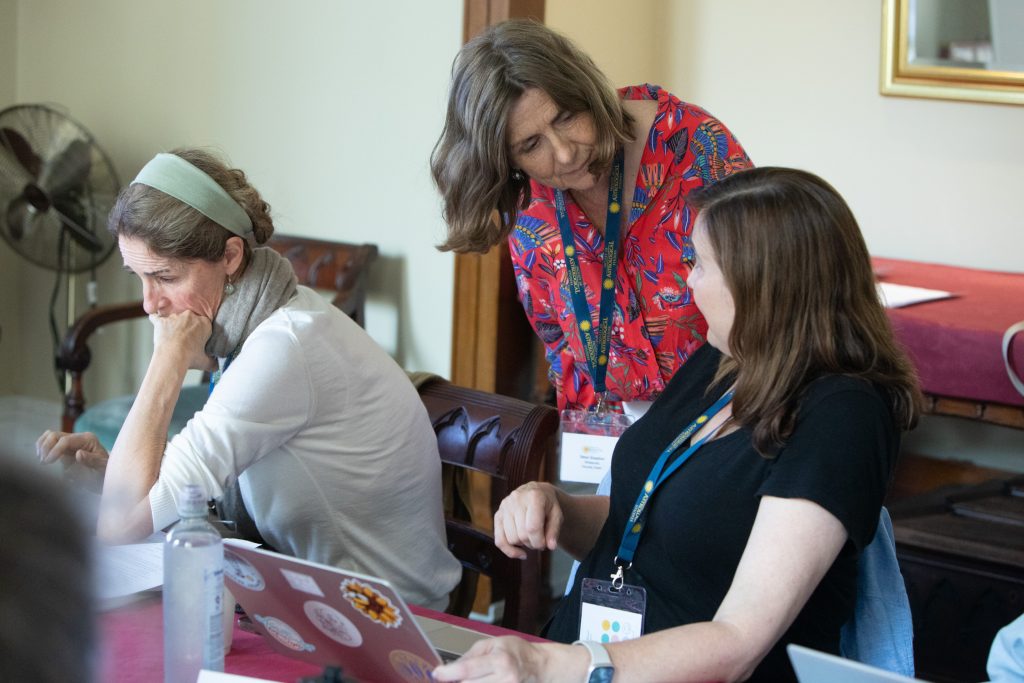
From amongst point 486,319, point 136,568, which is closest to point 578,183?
point 136,568

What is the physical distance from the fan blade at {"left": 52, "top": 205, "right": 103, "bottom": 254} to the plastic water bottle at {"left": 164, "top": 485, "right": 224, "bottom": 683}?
10.7 ft

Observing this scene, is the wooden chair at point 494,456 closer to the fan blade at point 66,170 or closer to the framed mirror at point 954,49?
the framed mirror at point 954,49

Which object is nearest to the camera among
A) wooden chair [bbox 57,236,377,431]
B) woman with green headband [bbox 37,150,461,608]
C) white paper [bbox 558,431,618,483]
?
woman with green headband [bbox 37,150,461,608]

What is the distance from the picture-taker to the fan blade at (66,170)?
4.22 metres

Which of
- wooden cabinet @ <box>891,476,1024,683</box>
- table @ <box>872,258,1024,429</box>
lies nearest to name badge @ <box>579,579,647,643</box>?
table @ <box>872,258,1024,429</box>

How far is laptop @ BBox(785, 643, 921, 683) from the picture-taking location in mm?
1062

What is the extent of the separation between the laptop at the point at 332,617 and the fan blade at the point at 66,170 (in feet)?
10.6

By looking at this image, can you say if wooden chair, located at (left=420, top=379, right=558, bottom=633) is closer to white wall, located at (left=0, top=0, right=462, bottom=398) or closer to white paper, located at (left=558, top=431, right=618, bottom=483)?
white paper, located at (left=558, top=431, right=618, bottom=483)

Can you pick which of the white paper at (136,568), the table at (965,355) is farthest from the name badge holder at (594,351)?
the table at (965,355)

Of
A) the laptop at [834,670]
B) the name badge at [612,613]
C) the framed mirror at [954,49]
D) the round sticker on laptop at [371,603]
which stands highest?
the framed mirror at [954,49]

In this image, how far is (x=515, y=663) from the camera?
125 centimetres

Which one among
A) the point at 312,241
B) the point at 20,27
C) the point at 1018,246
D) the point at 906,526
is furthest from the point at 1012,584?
the point at 20,27

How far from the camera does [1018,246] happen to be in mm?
3689

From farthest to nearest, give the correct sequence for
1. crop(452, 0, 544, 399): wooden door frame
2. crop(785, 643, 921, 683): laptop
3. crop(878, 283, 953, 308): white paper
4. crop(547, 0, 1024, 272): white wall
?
1. crop(547, 0, 1024, 272): white wall
2. crop(452, 0, 544, 399): wooden door frame
3. crop(878, 283, 953, 308): white paper
4. crop(785, 643, 921, 683): laptop
